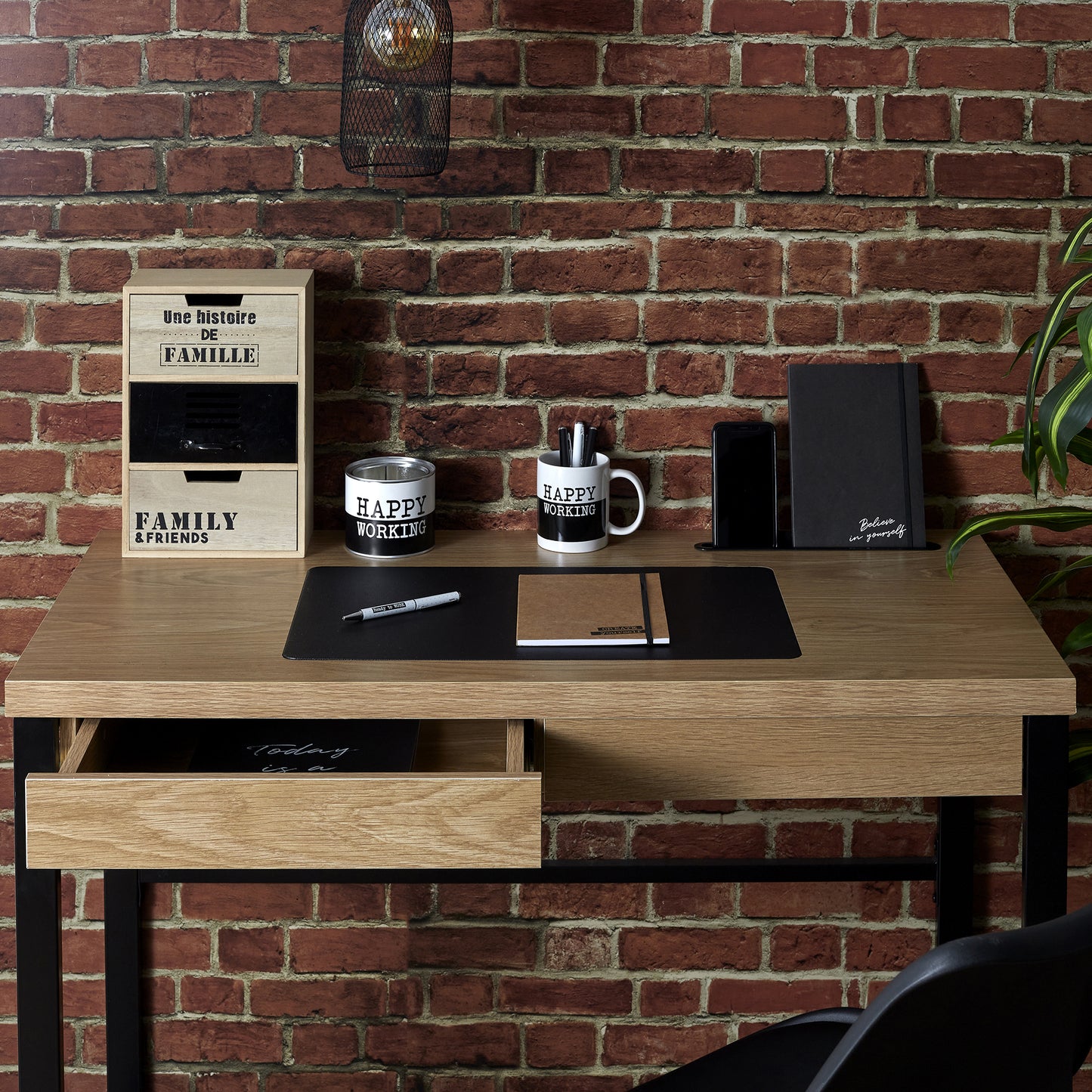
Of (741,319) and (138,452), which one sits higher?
(741,319)

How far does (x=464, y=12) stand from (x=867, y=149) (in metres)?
0.60

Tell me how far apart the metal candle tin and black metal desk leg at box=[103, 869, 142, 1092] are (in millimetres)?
665

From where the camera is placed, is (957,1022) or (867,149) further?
(867,149)

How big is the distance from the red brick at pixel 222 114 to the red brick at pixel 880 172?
0.84 m

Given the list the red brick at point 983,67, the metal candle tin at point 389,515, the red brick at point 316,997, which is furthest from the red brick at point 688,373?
the red brick at point 316,997

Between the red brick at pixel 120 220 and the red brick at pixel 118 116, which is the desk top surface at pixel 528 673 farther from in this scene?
the red brick at pixel 118 116

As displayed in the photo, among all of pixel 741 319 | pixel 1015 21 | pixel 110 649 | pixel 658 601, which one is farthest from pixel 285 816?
pixel 1015 21

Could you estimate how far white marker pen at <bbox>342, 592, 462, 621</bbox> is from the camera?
163 cm

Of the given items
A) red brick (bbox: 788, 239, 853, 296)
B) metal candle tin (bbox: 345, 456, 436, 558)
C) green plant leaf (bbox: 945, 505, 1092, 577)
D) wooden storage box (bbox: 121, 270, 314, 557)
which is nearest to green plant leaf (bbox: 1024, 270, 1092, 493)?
green plant leaf (bbox: 945, 505, 1092, 577)

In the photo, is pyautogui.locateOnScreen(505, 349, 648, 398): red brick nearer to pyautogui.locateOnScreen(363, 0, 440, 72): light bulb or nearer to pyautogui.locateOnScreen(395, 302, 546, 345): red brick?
pyautogui.locateOnScreen(395, 302, 546, 345): red brick

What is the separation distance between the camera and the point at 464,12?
1.87m

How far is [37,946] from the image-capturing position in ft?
5.04

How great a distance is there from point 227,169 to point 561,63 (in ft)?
1.63

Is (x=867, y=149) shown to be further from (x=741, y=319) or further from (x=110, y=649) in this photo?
(x=110, y=649)
